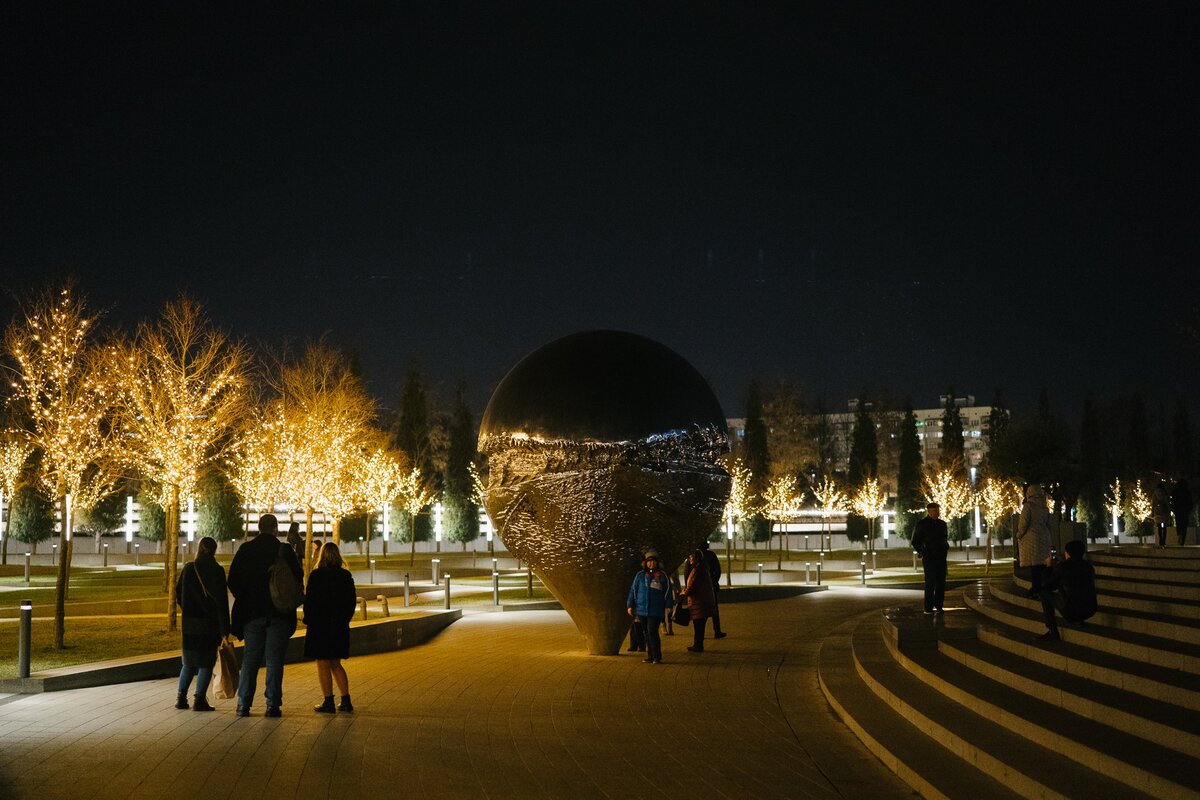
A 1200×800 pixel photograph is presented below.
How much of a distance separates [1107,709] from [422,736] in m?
5.68

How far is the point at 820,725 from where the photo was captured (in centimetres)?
1051

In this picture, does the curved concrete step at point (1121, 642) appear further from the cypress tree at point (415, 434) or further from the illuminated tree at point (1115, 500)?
the illuminated tree at point (1115, 500)

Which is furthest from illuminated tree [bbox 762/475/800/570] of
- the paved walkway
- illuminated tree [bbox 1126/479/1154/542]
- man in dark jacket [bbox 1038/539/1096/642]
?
man in dark jacket [bbox 1038/539/1096/642]

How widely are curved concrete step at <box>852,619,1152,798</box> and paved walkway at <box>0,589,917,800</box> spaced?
61 centimetres

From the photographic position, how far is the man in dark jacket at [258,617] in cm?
1086

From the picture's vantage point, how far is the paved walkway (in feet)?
26.3

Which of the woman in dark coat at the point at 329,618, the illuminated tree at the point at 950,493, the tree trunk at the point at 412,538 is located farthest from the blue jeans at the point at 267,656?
the illuminated tree at the point at 950,493

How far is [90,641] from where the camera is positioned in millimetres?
17141

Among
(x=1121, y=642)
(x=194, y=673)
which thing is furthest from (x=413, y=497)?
(x=1121, y=642)

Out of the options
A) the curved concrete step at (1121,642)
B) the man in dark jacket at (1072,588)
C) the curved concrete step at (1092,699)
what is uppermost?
the man in dark jacket at (1072,588)

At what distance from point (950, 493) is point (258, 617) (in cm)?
4042

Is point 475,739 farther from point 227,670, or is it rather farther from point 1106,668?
point 1106,668

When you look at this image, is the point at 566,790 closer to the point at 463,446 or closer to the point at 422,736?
the point at 422,736

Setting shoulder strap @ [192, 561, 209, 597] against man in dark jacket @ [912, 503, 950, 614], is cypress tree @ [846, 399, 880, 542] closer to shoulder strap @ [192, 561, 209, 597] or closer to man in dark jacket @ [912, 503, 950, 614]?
man in dark jacket @ [912, 503, 950, 614]
